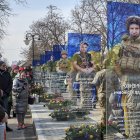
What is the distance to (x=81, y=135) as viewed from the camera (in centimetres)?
797

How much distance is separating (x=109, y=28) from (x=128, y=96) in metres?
0.93

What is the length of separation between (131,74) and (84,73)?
3.87 m

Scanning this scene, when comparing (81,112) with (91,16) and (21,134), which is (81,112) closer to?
(21,134)

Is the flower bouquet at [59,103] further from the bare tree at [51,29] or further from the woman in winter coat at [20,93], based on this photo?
the bare tree at [51,29]

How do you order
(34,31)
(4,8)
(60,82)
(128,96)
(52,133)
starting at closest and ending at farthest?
(128,96) → (52,133) → (60,82) → (4,8) → (34,31)

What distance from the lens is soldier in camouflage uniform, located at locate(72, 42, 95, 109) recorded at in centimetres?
929

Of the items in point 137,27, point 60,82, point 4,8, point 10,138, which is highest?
point 4,8

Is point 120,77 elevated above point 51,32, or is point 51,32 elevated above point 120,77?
point 51,32

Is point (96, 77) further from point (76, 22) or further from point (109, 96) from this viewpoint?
point (76, 22)

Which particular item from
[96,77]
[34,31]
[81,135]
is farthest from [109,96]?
[34,31]

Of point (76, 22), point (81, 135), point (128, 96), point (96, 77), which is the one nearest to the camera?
point (128, 96)

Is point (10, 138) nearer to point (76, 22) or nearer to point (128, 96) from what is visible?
point (128, 96)

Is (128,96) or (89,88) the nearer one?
(128,96)

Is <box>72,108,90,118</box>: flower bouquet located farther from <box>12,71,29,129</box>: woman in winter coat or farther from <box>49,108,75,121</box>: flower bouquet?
<box>12,71,29,129</box>: woman in winter coat
